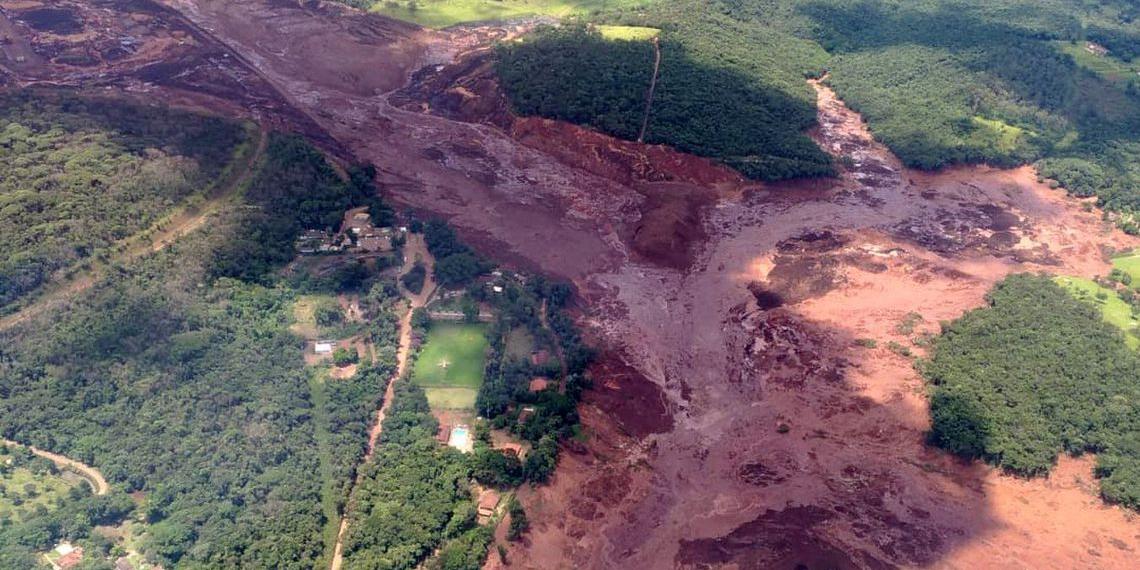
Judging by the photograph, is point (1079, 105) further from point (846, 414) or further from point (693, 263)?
point (846, 414)

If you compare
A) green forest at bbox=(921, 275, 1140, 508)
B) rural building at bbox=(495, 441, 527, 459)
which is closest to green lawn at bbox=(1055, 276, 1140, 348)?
green forest at bbox=(921, 275, 1140, 508)

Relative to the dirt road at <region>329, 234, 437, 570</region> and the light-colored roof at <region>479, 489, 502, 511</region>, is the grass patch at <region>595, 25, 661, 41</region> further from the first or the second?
the light-colored roof at <region>479, 489, 502, 511</region>

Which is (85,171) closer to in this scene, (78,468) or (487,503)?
(78,468)

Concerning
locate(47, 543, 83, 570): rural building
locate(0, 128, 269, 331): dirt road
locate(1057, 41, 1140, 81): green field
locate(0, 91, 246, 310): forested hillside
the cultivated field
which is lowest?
the cultivated field

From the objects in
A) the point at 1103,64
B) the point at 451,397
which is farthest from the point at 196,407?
the point at 1103,64

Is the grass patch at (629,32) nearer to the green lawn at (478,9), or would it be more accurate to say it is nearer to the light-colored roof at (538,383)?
the green lawn at (478,9)

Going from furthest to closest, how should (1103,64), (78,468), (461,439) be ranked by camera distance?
(1103,64) < (461,439) < (78,468)
